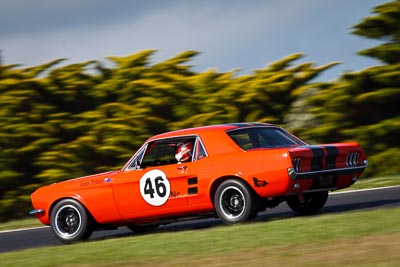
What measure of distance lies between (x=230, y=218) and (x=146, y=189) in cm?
130

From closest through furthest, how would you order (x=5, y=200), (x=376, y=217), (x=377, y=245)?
Answer: (x=377, y=245), (x=376, y=217), (x=5, y=200)

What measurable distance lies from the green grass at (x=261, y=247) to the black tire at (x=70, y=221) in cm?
91

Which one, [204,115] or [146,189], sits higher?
[204,115]

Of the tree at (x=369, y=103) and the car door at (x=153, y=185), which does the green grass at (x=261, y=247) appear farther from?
the tree at (x=369, y=103)

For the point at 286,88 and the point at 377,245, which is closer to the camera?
the point at 377,245

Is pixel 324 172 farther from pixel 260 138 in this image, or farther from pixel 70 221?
pixel 70 221

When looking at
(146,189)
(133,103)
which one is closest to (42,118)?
(133,103)

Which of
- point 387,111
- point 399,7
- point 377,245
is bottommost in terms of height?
→ point 377,245

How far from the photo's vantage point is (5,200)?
19984 millimetres

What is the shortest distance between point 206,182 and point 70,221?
2.24 m

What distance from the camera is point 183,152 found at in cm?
1180

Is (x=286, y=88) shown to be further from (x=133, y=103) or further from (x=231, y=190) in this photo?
(x=231, y=190)

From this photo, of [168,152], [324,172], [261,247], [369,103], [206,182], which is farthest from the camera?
[369,103]

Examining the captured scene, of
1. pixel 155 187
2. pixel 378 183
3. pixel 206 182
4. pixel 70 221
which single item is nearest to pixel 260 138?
pixel 206 182
